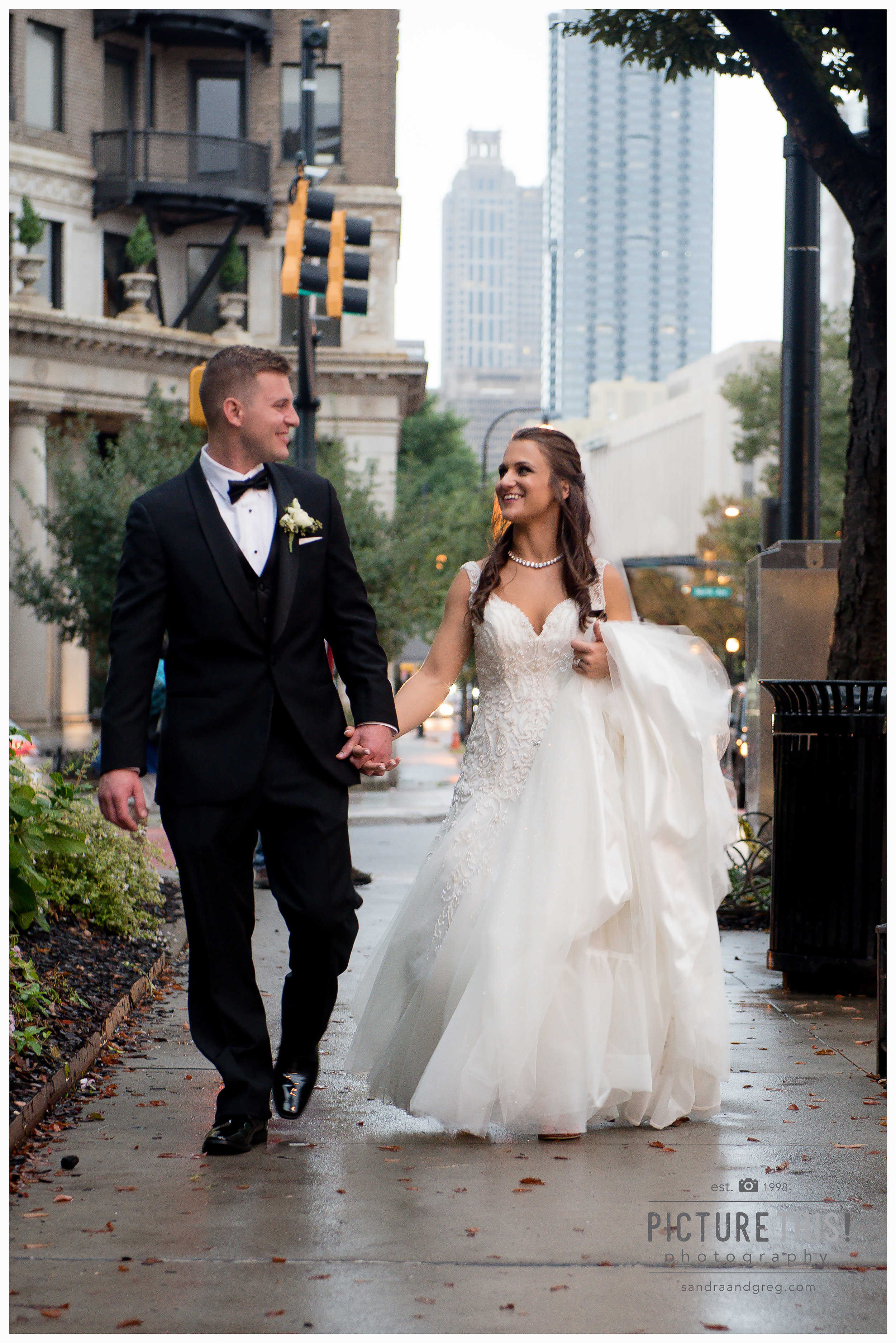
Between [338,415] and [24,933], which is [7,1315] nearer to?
[24,933]

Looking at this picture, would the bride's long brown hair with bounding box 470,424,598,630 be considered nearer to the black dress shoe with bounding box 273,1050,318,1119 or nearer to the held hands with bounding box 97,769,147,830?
the held hands with bounding box 97,769,147,830

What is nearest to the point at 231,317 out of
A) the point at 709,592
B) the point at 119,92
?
the point at 119,92

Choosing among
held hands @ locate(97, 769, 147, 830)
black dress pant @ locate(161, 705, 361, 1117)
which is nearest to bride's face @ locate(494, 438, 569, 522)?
black dress pant @ locate(161, 705, 361, 1117)

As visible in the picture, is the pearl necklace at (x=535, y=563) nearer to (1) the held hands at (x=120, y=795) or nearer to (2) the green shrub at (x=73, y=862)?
(1) the held hands at (x=120, y=795)

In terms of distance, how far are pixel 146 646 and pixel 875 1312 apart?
8.84ft

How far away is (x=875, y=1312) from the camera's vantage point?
3.29 metres

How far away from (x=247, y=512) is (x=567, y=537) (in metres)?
1.28

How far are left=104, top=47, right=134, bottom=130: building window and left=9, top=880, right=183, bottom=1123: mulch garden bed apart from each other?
30776mm

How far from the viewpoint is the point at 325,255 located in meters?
13.3

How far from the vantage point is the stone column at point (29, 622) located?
3152 centimetres

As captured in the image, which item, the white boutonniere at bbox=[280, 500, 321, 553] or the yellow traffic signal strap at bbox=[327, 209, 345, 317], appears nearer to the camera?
the white boutonniere at bbox=[280, 500, 321, 553]

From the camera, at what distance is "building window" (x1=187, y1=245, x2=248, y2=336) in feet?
116

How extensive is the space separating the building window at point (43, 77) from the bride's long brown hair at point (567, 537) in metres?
31.2

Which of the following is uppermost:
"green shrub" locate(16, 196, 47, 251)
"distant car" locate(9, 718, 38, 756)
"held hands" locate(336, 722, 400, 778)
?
"green shrub" locate(16, 196, 47, 251)
